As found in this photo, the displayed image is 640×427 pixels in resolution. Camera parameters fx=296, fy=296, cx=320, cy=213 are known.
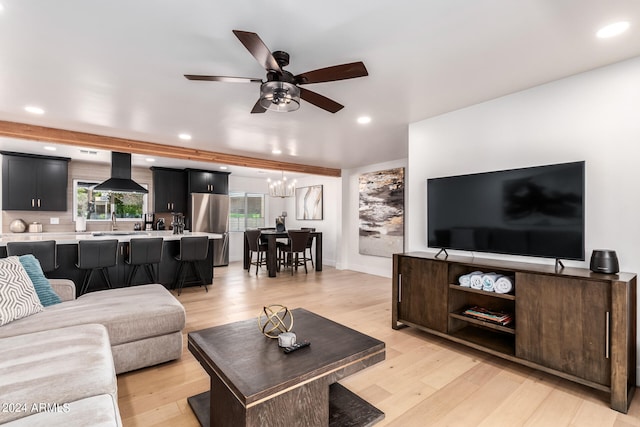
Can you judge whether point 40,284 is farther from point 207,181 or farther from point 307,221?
point 307,221

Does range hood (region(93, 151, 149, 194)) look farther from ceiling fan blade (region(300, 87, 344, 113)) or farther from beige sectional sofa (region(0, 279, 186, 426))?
ceiling fan blade (region(300, 87, 344, 113))

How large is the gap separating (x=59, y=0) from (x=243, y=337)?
216 cm

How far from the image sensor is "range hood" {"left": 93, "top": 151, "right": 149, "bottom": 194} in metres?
4.81

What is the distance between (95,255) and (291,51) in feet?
12.3

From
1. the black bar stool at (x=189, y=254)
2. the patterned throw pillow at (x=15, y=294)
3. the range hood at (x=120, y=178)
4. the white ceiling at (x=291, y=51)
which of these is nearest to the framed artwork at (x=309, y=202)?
the black bar stool at (x=189, y=254)

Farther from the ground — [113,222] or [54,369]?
[113,222]

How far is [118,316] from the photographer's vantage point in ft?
7.41

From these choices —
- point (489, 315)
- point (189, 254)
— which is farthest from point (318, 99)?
point (189, 254)

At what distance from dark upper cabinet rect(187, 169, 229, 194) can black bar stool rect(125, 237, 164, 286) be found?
9.38 ft

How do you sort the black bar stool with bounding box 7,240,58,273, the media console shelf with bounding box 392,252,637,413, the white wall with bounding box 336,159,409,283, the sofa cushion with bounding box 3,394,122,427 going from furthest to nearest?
the white wall with bounding box 336,159,409,283 < the black bar stool with bounding box 7,240,58,273 < the media console shelf with bounding box 392,252,637,413 < the sofa cushion with bounding box 3,394,122,427

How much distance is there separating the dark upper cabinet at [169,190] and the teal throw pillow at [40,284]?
4.41 m

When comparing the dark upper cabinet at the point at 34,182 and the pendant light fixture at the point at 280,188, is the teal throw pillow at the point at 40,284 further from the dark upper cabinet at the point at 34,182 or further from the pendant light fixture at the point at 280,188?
the pendant light fixture at the point at 280,188

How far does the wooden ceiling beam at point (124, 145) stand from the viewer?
3652 millimetres

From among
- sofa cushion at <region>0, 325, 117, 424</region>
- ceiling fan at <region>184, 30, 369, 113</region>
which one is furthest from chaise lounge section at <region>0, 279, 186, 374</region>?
ceiling fan at <region>184, 30, 369, 113</region>
